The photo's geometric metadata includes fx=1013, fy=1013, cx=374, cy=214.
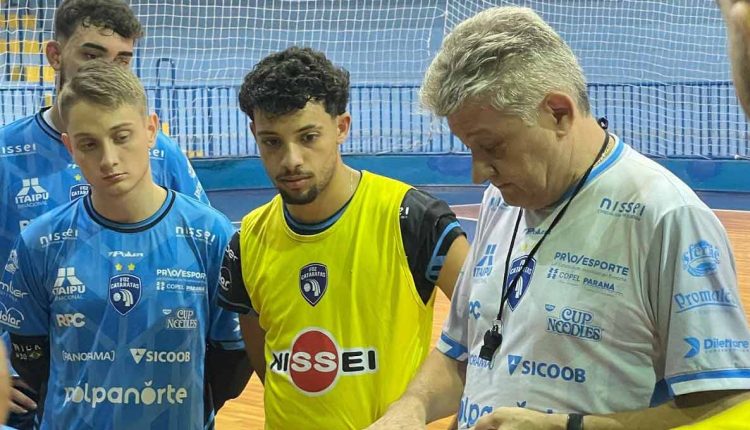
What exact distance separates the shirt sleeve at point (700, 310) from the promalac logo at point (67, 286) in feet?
5.52

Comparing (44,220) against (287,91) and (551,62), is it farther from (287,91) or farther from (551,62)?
(551,62)

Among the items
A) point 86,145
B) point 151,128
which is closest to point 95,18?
point 151,128

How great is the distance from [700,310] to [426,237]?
1022 mm

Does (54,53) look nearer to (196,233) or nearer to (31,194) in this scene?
(31,194)

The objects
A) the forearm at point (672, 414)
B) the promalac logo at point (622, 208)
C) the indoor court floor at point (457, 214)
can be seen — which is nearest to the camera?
the forearm at point (672, 414)

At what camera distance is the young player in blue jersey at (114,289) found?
274 centimetres

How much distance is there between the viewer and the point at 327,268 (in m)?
2.61

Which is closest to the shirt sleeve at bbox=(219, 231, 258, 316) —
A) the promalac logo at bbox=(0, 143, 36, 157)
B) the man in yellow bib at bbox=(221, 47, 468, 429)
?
the man in yellow bib at bbox=(221, 47, 468, 429)

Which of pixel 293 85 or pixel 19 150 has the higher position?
pixel 293 85

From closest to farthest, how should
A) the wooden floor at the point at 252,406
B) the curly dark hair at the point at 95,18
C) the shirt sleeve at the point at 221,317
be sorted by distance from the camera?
the shirt sleeve at the point at 221,317
the curly dark hair at the point at 95,18
the wooden floor at the point at 252,406

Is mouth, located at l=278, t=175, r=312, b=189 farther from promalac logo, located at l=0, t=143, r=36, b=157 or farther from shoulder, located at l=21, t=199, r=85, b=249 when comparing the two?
promalac logo, located at l=0, t=143, r=36, b=157

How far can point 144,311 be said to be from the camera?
2766mm

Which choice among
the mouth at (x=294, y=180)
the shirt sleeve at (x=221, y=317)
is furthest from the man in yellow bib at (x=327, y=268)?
the shirt sleeve at (x=221, y=317)

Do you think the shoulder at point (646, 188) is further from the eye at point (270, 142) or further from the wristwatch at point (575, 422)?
the eye at point (270, 142)
